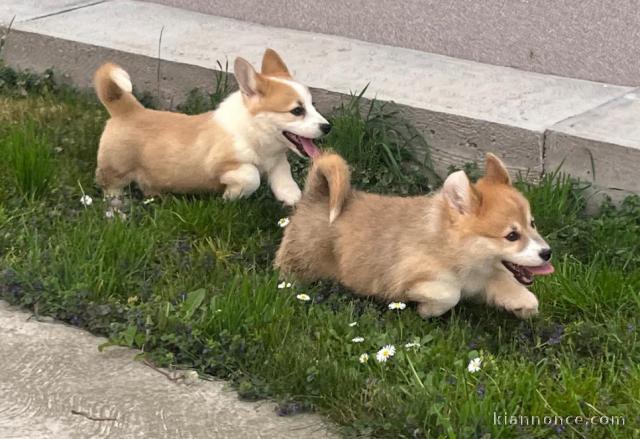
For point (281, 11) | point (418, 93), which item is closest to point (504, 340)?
point (418, 93)

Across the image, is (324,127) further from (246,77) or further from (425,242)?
(425,242)

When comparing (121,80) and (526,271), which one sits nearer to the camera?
(526,271)

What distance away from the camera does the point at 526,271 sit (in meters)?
3.93

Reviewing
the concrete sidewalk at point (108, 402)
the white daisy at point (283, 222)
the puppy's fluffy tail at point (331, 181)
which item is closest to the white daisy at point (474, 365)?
the concrete sidewalk at point (108, 402)

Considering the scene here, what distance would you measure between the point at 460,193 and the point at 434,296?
378 millimetres

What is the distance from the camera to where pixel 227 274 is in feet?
14.2

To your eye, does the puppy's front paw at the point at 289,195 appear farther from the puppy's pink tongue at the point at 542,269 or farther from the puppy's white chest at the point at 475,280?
the puppy's pink tongue at the point at 542,269

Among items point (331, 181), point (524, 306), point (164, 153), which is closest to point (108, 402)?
point (331, 181)

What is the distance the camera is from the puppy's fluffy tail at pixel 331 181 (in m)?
4.16

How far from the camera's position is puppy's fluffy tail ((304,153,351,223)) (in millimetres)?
4164

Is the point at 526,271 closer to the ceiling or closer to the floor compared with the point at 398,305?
closer to the ceiling

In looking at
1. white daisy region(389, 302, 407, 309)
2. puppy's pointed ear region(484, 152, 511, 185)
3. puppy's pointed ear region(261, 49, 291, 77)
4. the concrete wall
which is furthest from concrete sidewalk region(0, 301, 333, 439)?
the concrete wall

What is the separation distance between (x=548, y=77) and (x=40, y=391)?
10.5 feet

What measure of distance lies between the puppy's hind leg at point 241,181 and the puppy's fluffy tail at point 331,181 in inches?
20.9
